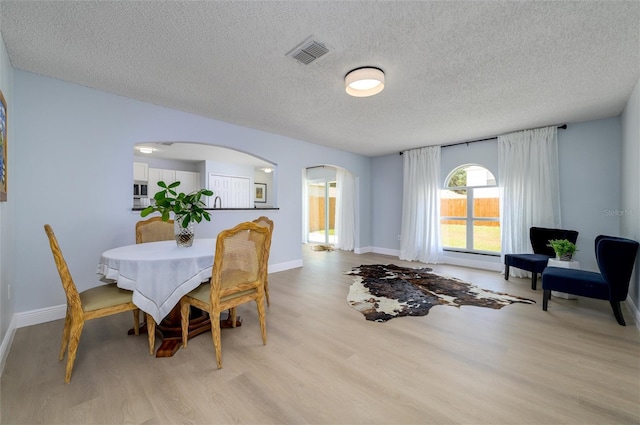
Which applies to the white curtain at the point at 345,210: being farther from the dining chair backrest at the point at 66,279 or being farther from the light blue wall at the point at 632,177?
the dining chair backrest at the point at 66,279

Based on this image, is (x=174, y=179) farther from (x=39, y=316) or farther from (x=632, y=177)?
(x=632, y=177)

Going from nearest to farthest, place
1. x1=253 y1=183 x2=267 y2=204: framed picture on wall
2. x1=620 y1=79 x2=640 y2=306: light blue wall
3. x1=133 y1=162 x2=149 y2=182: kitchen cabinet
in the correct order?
1. x1=620 y1=79 x2=640 y2=306: light blue wall
2. x1=133 y1=162 x2=149 y2=182: kitchen cabinet
3. x1=253 y1=183 x2=267 y2=204: framed picture on wall

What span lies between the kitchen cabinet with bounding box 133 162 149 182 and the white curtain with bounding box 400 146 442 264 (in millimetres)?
6291

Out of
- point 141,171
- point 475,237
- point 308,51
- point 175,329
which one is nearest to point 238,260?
point 175,329

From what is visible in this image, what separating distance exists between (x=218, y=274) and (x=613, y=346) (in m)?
3.30

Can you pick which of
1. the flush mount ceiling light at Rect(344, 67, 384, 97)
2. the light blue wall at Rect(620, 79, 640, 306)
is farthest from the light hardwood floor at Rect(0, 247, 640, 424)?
the flush mount ceiling light at Rect(344, 67, 384, 97)

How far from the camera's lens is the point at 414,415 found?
1503 millimetres

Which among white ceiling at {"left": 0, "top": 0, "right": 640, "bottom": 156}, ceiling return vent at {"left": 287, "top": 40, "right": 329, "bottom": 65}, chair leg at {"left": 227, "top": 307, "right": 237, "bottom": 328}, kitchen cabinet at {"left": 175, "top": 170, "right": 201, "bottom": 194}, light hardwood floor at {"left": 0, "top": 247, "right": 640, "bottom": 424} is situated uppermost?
white ceiling at {"left": 0, "top": 0, "right": 640, "bottom": 156}

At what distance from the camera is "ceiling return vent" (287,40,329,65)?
2168 millimetres

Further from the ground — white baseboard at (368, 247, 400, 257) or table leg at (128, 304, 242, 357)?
white baseboard at (368, 247, 400, 257)

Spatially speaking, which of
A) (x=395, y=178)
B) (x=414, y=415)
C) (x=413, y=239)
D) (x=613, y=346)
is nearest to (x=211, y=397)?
(x=414, y=415)

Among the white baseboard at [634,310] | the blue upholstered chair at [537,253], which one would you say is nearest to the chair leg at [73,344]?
the white baseboard at [634,310]

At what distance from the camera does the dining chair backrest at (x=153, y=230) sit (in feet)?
9.55

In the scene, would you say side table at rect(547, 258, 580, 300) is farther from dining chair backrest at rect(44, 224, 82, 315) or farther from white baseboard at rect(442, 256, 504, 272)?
dining chair backrest at rect(44, 224, 82, 315)
